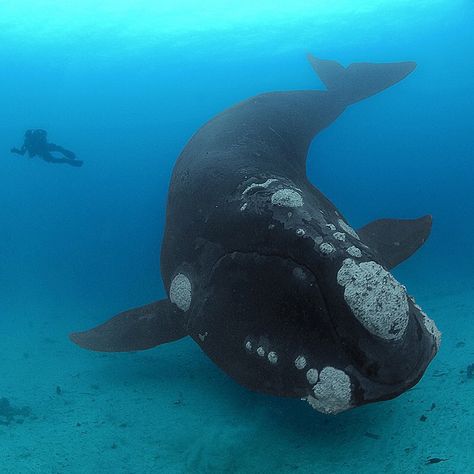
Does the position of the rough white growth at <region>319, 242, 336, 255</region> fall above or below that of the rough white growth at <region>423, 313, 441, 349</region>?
above

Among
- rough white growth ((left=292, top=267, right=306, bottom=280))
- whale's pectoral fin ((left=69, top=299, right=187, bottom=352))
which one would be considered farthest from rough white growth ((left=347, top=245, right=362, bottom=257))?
whale's pectoral fin ((left=69, top=299, right=187, bottom=352))

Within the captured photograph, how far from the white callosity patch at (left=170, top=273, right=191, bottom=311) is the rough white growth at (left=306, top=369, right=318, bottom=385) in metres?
1.44

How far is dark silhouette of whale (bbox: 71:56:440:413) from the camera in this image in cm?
430

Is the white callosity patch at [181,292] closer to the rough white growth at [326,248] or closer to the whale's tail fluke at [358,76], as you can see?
the rough white growth at [326,248]

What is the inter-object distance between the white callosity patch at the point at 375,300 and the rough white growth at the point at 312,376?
1.80 feet

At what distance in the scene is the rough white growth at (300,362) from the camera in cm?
439

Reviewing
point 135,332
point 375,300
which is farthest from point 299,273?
point 135,332

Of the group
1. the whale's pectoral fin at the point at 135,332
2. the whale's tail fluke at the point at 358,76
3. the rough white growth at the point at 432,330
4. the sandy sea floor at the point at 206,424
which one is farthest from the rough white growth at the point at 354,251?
the whale's tail fluke at the point at 358,76

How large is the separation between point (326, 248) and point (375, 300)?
0.59 meters

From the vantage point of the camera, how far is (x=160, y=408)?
6324 mm

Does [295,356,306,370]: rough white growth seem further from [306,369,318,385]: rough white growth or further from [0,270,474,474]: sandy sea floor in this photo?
[0,270,474,474]: sandy sea floor

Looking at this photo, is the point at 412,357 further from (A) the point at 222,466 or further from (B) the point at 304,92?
(B) the point at 304,92

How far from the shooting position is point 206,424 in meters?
5.86

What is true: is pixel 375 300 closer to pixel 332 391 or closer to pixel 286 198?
pixel 332 391
